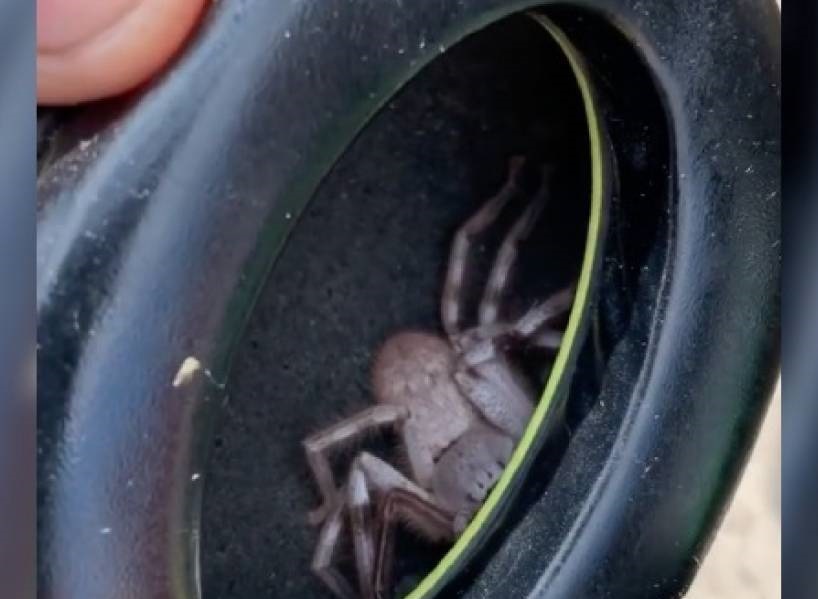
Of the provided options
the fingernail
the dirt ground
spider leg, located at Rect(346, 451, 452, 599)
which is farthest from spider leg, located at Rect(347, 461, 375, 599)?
the fingernail

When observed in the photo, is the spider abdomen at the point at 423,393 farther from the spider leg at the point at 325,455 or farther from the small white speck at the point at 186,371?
the small white speck at the point at 186,371

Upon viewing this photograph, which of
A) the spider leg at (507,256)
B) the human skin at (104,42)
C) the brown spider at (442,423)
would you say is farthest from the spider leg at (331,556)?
the human skin at (104,42)

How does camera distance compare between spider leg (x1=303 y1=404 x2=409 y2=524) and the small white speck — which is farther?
spider leg (x1=303 y1=404 x2=409 y2=524)

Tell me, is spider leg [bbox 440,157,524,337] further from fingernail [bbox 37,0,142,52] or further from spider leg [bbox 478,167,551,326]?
fingernail [bbox 37,0,142,52]

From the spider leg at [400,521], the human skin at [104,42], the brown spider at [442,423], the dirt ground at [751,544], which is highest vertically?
the human skin at [104,42]

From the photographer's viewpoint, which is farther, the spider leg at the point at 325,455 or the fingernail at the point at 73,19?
the spider leg at the point at 325,455

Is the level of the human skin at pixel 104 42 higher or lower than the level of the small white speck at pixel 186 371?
higher

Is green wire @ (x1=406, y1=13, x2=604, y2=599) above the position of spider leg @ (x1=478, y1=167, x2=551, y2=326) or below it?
below
